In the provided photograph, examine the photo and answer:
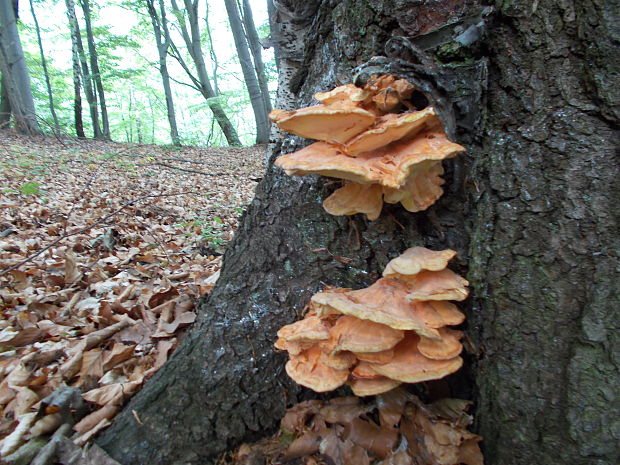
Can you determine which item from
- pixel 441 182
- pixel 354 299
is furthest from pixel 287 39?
pixel 354 299

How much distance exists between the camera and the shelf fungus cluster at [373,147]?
134 centimetres

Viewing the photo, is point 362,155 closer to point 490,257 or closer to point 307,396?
point 490,257

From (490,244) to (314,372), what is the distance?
92 centimetres

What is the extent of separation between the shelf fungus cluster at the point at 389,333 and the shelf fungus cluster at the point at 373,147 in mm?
308

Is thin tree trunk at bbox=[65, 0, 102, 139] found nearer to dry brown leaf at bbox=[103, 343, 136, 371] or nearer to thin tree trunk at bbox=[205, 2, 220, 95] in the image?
thin tree trunk at bbox=[205, 2, 220, 95]

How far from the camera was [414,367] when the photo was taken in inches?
54.2

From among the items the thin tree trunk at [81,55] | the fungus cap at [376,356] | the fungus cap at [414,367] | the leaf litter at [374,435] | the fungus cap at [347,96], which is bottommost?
the leaf litter at [374,435]

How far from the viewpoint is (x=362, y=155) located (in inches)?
59.3

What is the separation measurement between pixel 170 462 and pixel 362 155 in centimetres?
180

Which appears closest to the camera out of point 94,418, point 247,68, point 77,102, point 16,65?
point 94,418

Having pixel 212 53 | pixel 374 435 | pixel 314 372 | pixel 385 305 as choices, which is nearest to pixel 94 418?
pixel 314 372

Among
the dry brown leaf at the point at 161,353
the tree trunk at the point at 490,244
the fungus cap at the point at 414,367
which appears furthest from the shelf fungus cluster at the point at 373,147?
the dry brown leaf at the point at 161,353

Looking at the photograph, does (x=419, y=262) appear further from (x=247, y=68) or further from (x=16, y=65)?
(x=16, y=65)

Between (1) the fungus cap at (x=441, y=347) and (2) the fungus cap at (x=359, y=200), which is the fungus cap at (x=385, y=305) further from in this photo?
(2) the fungus cap at (x=359, y=200)
